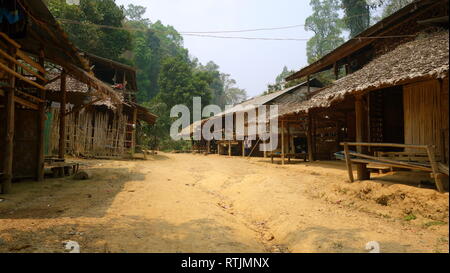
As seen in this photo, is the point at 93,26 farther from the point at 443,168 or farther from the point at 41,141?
the point at 443,168

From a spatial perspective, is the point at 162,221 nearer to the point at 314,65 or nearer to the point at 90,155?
the point at 90,155

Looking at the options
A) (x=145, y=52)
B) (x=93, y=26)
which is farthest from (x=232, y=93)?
(x=93, y=26)

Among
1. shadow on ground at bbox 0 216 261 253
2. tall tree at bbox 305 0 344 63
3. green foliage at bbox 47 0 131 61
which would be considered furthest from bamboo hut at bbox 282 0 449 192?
tall tree at bbox 305 0 344 63

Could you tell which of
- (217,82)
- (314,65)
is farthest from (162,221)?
(217,82)

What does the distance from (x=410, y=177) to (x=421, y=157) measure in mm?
596

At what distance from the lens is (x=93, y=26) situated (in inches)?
969

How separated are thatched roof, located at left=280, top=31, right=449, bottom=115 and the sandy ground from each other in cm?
244

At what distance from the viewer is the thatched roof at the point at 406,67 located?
566 cm

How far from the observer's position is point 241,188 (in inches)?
321

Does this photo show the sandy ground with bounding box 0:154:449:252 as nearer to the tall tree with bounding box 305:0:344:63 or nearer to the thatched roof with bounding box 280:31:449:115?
the thatched roof with bounding box 280:31:449:115

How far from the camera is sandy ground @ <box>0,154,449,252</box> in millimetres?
3586

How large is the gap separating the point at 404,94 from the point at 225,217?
6.46 m

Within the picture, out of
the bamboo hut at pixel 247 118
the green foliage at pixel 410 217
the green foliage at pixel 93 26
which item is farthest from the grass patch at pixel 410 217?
the green foliage at pixel 93 26
